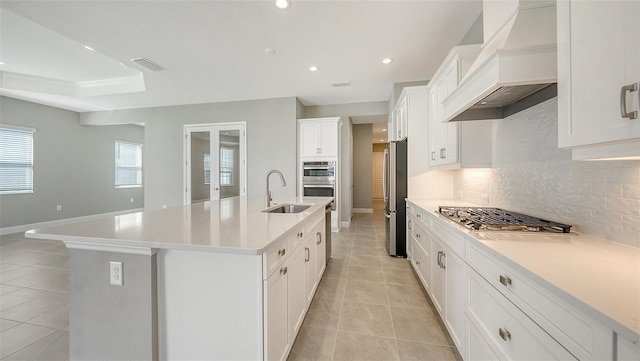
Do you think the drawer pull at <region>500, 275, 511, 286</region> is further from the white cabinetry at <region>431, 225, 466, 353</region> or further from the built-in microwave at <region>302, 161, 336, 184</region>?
the built-in microwave at <region>302, 161, 336, 184</region>

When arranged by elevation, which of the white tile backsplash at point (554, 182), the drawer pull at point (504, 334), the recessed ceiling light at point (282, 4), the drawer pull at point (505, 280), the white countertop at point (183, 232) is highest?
the recessed ceiling light at point (282, 4)

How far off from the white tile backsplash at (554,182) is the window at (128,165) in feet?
29.5

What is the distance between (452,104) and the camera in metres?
1.77

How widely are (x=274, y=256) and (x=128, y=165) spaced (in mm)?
8270

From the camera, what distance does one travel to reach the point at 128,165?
6.98 m

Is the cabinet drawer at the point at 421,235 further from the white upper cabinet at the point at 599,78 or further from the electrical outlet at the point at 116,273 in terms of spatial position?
the electrical outlet at the point at 116,273

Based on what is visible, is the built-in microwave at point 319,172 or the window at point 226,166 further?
the window at point 226,166

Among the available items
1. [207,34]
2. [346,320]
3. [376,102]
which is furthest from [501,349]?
[376,102]

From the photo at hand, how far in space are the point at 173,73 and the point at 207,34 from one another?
1.58 metres

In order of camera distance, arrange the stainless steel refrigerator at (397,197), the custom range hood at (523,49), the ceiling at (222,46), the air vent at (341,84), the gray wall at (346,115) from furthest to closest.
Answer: the gray wall at (346,115)
the air vent at (341,84)
the stainless steel refrigerator at (397,197)
the ceiling at (222,46)
the custom range hood at (523,49)

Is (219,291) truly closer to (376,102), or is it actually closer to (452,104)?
(452,104)

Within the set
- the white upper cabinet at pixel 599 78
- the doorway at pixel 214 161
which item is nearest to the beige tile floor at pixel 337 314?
the white upper cabinet at pixel 599 78

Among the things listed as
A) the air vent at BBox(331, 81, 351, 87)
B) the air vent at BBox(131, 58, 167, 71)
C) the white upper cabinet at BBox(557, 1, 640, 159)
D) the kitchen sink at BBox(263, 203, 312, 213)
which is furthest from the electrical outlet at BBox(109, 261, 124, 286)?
the air vent at BBox(331, 81, 351, 87)

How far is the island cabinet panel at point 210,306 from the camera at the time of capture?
42.3 inches
